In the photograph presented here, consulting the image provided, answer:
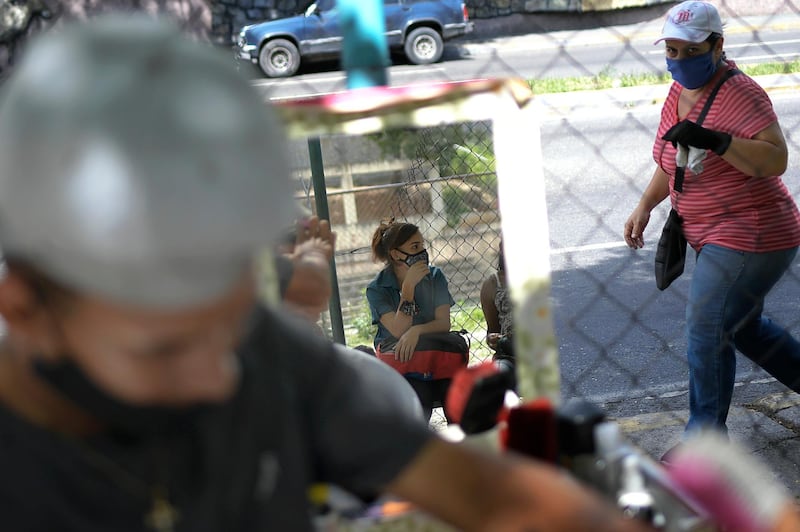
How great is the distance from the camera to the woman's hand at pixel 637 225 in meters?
3.12

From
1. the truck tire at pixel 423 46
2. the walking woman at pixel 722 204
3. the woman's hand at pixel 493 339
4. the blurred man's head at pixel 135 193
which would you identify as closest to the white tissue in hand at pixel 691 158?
the walking woman at pixel 722 204

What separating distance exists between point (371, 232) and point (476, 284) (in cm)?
67

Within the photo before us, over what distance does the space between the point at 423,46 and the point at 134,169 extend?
30.6 ft

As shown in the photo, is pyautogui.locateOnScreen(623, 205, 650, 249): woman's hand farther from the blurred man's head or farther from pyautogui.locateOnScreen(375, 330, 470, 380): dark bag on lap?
the blurred man's head

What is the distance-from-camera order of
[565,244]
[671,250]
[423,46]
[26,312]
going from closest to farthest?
[26,312] → [671,250] → [565,244] → [423,46]

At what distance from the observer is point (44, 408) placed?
2.45ft

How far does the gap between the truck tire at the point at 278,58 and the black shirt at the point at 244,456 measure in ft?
24.6

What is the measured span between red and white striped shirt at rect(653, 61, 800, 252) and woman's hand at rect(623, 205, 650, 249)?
347 millimetres

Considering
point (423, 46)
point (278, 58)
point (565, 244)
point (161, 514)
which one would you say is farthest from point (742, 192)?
point (423, 46)

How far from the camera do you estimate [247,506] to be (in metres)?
0.83

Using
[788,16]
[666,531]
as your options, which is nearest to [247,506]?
[666,531]

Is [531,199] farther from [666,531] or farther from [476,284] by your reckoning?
[476,284]

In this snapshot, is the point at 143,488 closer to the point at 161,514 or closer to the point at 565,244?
the point at 161,514

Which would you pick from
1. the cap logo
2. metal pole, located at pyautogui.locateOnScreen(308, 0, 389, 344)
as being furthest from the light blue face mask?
metal pole, located at pyautogui.locateOnScreen(308, 0, 389, 344)
